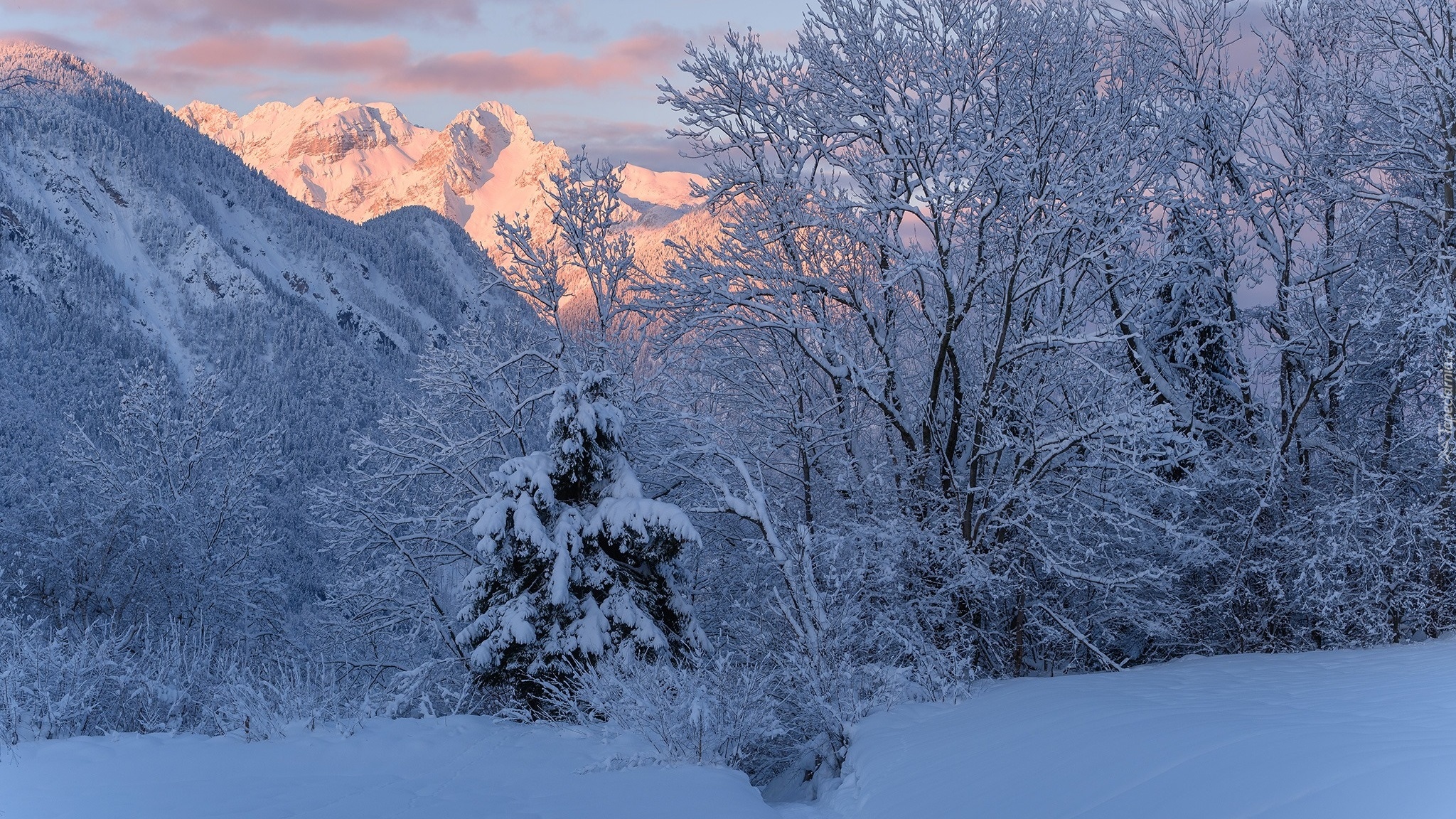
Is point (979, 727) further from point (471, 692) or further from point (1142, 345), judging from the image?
point (1142, 345)

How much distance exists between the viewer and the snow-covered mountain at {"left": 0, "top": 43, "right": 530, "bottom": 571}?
8831 centimetres

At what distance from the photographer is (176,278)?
455 feet

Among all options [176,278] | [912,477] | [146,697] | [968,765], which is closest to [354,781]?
[968,765]

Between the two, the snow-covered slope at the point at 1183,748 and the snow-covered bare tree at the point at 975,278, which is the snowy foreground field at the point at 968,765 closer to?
the snow-covered slope at the point at 1183,748

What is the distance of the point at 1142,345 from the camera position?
13.6m

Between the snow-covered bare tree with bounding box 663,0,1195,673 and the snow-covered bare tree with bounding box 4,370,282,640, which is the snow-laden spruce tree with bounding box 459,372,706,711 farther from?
the snow-covered bare tree with bounding box 4,370,282,640

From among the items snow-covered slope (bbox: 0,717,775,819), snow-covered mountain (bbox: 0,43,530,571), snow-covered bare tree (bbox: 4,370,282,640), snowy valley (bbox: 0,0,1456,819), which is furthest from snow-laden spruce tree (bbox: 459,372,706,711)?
snow-covered mountain (bbox: 0,43,530,571)

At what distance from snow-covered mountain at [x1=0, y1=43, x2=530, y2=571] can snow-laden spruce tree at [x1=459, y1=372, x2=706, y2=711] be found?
60640mm

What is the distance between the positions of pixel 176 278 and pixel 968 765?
160 metres

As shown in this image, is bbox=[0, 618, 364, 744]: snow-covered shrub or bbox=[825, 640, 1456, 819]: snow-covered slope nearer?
bbox=[825, 640, 1456, 819]: snow-covered slope

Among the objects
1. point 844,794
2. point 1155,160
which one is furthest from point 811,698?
point 1155,160

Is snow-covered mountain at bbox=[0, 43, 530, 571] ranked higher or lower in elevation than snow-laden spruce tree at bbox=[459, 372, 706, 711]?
higher

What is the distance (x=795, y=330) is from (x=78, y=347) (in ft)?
344

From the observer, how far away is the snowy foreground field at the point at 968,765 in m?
3.73
